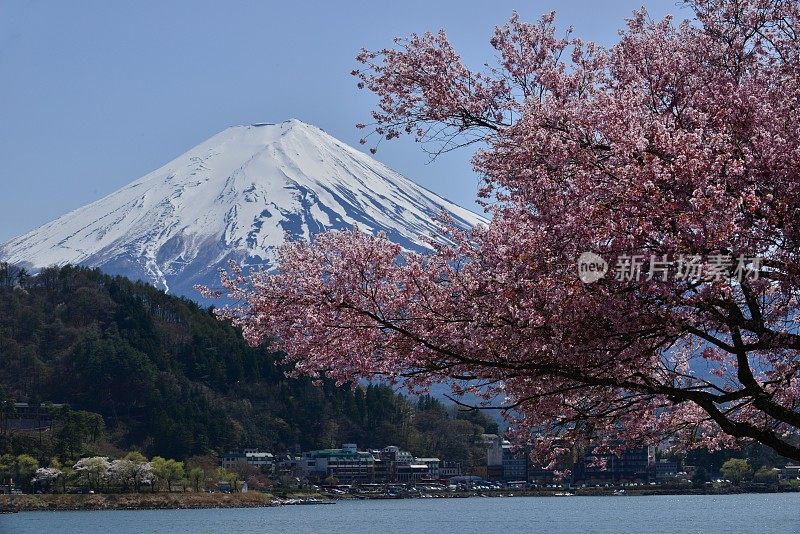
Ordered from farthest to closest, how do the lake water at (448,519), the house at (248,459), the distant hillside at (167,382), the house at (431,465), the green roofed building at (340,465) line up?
the house at (431,465) → the green roofed building at (340,465) → the distant hillside at (167,382) → the house at (248,459) → the lake water at (448,519)

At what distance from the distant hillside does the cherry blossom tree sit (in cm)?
Result: 10927

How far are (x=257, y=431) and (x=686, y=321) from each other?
12658cm

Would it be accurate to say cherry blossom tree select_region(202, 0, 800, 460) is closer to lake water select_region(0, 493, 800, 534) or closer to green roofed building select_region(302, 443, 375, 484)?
lake water select_region(0, 493, 800, 534)

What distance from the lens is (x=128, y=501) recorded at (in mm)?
97438

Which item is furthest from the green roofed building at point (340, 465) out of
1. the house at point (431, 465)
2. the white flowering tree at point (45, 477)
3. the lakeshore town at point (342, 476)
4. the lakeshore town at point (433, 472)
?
the white flowering tree at point (45, 477)

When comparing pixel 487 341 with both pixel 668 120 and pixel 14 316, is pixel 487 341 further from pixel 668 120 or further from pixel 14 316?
pixel 14 316

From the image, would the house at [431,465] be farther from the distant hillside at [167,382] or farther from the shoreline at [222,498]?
the shoreline at [222,498]

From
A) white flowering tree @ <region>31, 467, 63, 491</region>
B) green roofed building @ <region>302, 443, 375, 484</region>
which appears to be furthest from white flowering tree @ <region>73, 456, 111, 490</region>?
green roofed building @ <region>302, 443, 375, 484</region>

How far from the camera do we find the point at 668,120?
817cm

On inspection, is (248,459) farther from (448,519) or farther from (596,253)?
(596,253)

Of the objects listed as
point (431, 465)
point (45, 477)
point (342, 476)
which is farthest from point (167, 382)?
point (431, 465)

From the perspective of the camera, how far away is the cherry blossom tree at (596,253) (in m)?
7.21
